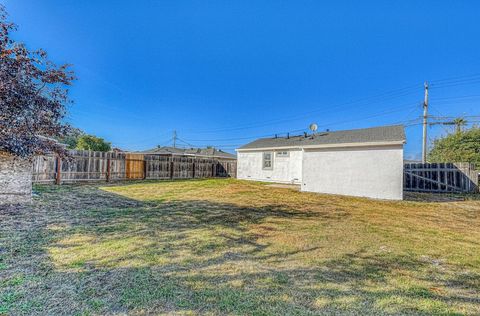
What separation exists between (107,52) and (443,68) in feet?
78.0

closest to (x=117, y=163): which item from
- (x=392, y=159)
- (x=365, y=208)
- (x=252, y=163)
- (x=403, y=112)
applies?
(x=252, y=163)

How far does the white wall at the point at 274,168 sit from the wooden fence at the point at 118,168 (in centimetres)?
324

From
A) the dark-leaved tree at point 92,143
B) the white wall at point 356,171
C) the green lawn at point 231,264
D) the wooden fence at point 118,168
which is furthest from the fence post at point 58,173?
the dark-leaved tree at point 92,143

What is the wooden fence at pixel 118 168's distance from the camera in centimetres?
1100

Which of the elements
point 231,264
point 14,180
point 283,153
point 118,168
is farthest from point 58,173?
point 283,153

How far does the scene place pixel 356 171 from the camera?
32.8 ft

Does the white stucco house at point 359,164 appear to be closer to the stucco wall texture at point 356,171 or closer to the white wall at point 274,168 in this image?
the stucco wall texture at point 356,171

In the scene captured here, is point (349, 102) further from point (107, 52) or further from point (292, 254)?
point (292, 254)

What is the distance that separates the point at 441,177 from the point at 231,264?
45.7 ft

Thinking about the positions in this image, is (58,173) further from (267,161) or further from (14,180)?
(267,161)

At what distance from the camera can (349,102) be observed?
26.3 meters

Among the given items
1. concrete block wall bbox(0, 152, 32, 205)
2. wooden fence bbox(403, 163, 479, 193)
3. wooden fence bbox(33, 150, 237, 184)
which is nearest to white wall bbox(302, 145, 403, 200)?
wooden fence bbox(403, 163, 479, 193)

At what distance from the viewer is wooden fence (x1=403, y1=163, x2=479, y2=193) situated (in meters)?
11.5

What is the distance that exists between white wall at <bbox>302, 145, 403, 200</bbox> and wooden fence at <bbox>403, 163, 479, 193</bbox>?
5113mm
